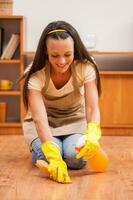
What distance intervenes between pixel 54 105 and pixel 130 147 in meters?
0.77

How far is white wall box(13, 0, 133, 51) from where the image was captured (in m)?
3.51

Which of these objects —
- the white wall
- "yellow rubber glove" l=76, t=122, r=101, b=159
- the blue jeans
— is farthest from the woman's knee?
the white wall

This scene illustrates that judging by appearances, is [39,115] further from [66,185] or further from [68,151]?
[66,185]

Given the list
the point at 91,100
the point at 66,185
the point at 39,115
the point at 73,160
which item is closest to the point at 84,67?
the point at 91,100

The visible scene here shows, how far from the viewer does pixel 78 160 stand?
1.92 metres

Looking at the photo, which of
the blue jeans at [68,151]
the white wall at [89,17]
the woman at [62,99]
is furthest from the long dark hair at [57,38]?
the white wall at [89,17]

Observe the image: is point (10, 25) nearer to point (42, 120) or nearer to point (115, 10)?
point (115, 10)

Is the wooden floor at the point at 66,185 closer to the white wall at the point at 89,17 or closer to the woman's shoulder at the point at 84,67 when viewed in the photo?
the woman's shoulder at the point at 84,67

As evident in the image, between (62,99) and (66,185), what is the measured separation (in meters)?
0.49

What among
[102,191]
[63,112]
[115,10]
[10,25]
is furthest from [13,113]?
[102,191]

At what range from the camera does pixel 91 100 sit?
1.91m

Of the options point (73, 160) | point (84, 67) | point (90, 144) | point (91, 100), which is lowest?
point (73, 160)

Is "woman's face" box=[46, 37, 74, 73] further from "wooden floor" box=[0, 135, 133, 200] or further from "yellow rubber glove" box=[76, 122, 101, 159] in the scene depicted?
"wooden floor" box=[0, 135, 133, 200]

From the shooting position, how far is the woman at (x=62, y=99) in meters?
1.76
